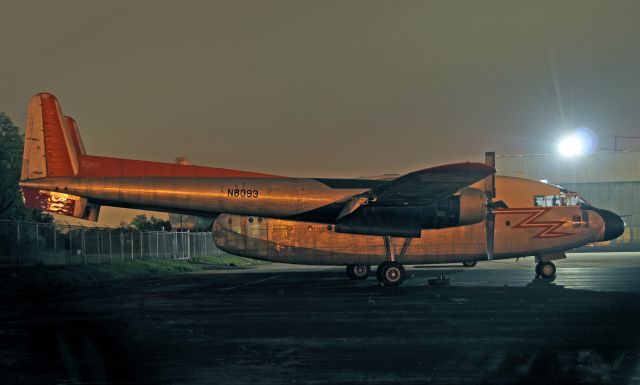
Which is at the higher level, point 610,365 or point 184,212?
point 184,212

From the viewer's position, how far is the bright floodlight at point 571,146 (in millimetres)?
95000

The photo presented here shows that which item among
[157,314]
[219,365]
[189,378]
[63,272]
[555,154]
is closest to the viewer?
[189,378]

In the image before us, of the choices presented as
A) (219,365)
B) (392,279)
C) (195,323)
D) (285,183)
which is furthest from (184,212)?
(219,365)

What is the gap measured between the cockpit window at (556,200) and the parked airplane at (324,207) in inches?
1.6

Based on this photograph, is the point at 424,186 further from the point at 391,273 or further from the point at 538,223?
the point at 538,223

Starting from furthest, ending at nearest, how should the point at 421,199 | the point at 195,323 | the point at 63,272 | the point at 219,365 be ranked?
the point at 63,272, the point at 421,199, the point at 195,323, the point at 219,365

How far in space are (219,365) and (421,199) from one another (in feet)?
53.9

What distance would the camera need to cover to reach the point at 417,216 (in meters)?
27.2

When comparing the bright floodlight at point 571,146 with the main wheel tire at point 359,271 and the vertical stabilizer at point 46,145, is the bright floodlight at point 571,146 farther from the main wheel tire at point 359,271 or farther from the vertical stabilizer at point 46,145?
the vertical stabilizer at point 46,145

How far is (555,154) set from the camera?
9825 cm

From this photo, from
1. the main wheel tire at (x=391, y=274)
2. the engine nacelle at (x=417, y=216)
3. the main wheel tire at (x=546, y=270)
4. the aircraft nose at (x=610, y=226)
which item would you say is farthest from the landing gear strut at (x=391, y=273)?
the aircraft nose at (x=610, y=226)

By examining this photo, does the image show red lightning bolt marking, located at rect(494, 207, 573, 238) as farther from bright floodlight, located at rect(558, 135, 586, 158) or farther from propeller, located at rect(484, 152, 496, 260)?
bright floodlight, located at rect(558, 135, 586, 158)

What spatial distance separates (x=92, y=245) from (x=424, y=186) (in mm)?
31320

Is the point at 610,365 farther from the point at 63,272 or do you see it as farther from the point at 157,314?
the point at 63,272
